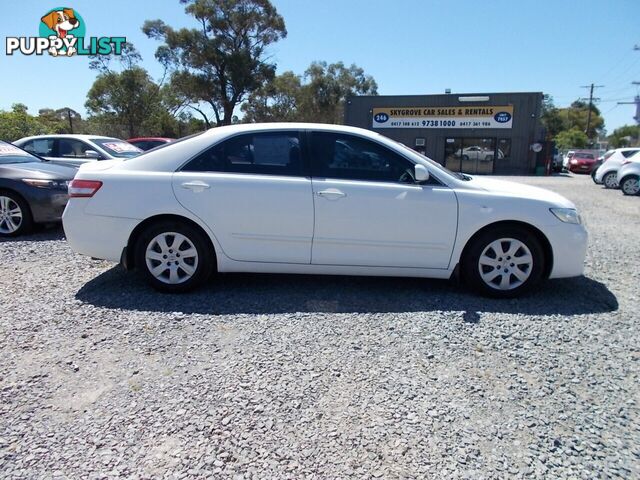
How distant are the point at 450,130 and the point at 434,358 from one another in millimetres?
A: 25927

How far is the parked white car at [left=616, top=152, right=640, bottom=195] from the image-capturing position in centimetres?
1341

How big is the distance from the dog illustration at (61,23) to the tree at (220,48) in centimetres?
1390

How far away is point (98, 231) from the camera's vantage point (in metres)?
3.91

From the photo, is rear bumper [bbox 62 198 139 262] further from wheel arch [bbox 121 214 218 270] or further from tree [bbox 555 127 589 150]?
tree [bbox 555 127 589 150]

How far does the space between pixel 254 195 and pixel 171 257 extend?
100cm

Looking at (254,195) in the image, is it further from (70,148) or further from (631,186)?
(631,186)

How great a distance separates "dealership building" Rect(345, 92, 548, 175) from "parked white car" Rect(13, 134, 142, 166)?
21.2 meters

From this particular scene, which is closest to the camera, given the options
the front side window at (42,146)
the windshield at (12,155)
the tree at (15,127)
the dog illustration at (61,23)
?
the windshield at (12,155)

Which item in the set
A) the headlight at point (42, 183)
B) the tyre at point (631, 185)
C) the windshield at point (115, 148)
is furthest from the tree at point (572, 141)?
the headlight at point (42, 183)

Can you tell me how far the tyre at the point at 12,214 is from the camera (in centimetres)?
607

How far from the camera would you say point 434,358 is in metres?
2.91

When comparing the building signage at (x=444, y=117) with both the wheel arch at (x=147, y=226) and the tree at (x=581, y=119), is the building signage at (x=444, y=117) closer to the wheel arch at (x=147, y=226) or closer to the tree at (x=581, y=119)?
the wheel arch at (x=147, y=226)

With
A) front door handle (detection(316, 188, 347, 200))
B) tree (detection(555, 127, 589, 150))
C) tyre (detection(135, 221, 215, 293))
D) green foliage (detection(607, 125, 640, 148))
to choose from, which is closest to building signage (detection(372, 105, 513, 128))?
front door handle (detection(316, 188, 347, 200))

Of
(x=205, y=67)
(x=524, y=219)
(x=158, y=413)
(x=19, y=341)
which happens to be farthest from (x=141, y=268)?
(x=205, y=67)
